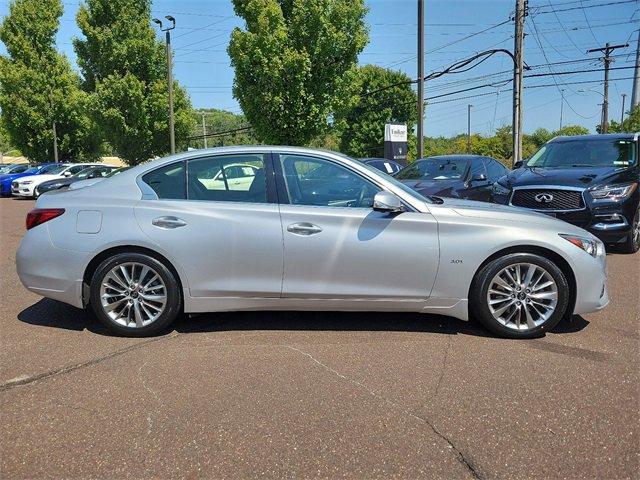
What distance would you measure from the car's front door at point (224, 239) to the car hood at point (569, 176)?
16.5 feet

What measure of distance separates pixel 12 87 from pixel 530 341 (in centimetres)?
3437

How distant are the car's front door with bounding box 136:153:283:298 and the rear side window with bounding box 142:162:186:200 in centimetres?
8

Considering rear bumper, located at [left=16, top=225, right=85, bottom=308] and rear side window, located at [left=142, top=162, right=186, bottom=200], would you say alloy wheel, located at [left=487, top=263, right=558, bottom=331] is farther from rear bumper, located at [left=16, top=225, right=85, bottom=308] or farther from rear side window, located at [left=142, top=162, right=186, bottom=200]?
rear bumper, located at [left=16, top=225, right=85, bottom=308]

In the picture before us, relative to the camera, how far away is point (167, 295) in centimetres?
440

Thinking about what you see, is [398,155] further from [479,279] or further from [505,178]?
[479,279]

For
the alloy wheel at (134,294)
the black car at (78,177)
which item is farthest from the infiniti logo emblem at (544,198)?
the black car at (78,177)

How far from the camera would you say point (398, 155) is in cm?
2800

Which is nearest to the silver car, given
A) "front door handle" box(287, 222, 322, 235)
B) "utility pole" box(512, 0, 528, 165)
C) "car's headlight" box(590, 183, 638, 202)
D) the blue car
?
"front door handle" box(287, 222, 322, 235)

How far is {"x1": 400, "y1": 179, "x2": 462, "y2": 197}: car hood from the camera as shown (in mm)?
8906

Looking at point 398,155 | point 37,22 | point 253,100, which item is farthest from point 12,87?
point 398,155

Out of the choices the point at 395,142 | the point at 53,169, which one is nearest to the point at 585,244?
the point at 395,142

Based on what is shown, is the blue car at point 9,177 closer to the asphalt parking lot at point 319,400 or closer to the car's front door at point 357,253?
the asphalt parking lot at point 319,400

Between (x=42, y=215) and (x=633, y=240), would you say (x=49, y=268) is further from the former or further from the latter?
(x=633, y=240)

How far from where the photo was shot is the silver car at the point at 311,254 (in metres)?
4.31
